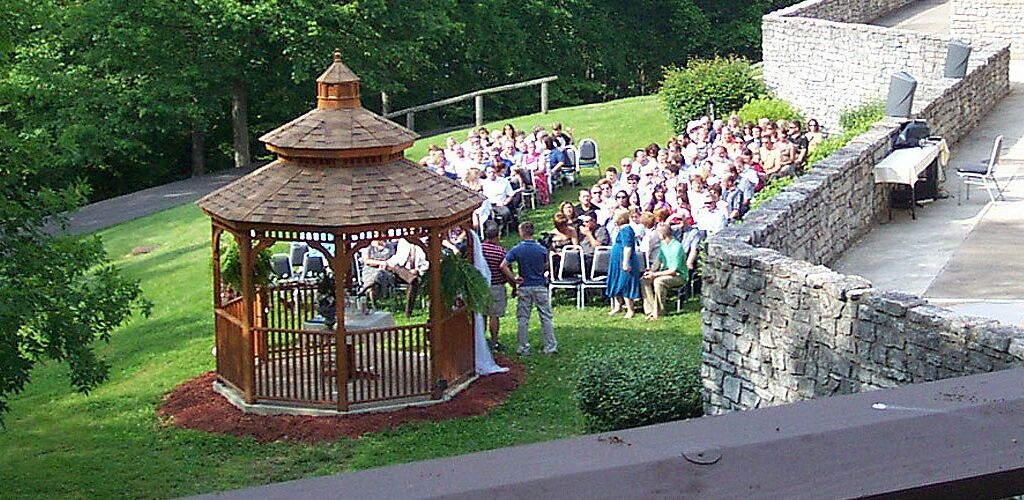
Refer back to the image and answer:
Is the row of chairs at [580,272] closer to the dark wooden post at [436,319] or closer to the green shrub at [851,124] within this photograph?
the dark wooden post at [436,319]

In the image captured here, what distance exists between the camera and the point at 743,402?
1061 centimetres

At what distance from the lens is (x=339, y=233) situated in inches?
542

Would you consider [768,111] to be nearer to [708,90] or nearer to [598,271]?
[708,90]

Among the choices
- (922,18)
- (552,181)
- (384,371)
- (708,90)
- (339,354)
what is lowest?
(384,371)

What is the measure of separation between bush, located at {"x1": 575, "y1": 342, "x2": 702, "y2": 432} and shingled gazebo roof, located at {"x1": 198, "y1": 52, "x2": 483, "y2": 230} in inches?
123

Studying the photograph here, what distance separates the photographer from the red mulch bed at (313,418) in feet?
44.6

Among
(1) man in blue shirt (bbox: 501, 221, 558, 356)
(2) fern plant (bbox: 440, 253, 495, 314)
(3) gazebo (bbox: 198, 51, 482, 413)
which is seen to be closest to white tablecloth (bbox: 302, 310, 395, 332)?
(3) gazebo (bbox: 198, 51, 482, 413)

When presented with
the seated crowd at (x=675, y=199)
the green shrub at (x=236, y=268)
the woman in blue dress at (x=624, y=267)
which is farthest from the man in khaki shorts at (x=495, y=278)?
the green shrub at (x=236, y=268)

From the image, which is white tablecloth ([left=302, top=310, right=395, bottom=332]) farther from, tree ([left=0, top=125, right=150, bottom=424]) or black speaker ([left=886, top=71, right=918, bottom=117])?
black speaker ([left=886, top=71, right=918, bottom=117])

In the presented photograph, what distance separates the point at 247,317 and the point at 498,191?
703 centimetres

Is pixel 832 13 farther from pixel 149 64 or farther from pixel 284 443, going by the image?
pixel 284 443

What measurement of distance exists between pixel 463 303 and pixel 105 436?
384 cm

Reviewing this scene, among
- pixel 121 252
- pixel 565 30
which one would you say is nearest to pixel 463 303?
pixel 121 252

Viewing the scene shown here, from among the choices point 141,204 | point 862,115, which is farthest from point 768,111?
point 141,204
